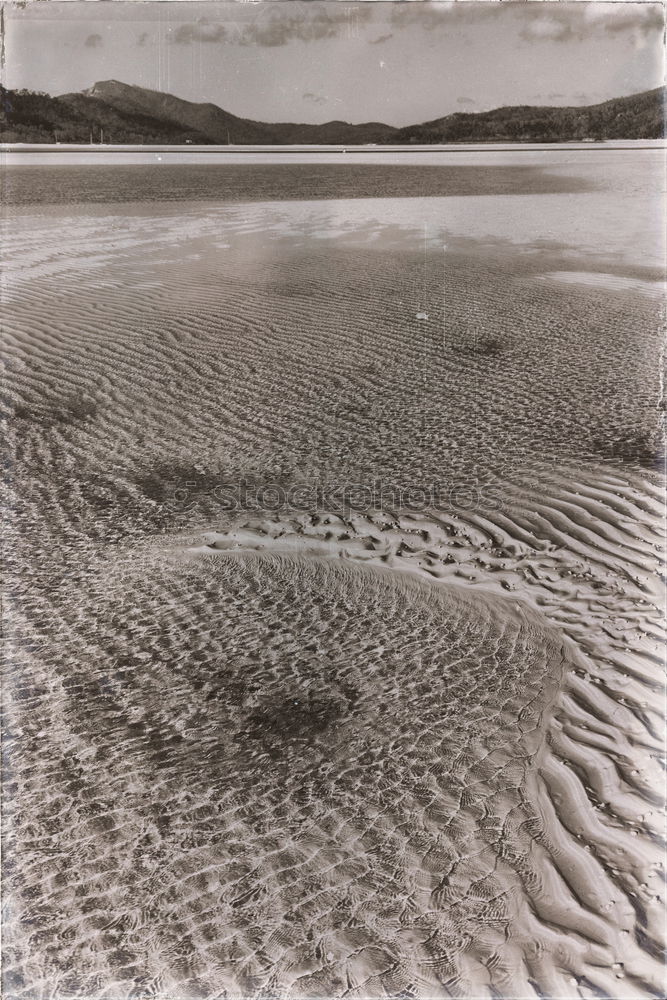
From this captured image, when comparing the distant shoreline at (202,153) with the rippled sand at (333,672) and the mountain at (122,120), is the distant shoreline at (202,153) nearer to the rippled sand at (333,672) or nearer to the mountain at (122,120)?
the mountain at (122,120)

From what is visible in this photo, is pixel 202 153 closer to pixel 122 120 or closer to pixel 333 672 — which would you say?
pixel 122 120

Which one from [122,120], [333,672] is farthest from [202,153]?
[333,672]

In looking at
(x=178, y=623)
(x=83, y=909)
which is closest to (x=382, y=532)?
(x=178, y=623)

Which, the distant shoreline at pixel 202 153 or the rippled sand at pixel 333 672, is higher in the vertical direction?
the distant shoreline at pixel 202 153

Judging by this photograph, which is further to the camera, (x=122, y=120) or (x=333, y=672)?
(x=122, y=120)

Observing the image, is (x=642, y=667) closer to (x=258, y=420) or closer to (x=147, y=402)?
(x=258, y=420)

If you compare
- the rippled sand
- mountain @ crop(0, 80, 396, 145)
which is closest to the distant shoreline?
mountain @ crop(0, 80, 396, 145)

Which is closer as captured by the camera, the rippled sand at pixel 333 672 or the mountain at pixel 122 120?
the rippled sand at pixel 333 672

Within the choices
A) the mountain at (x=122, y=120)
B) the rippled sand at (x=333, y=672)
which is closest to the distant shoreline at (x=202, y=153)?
the mountain at (x=122, y=120)
